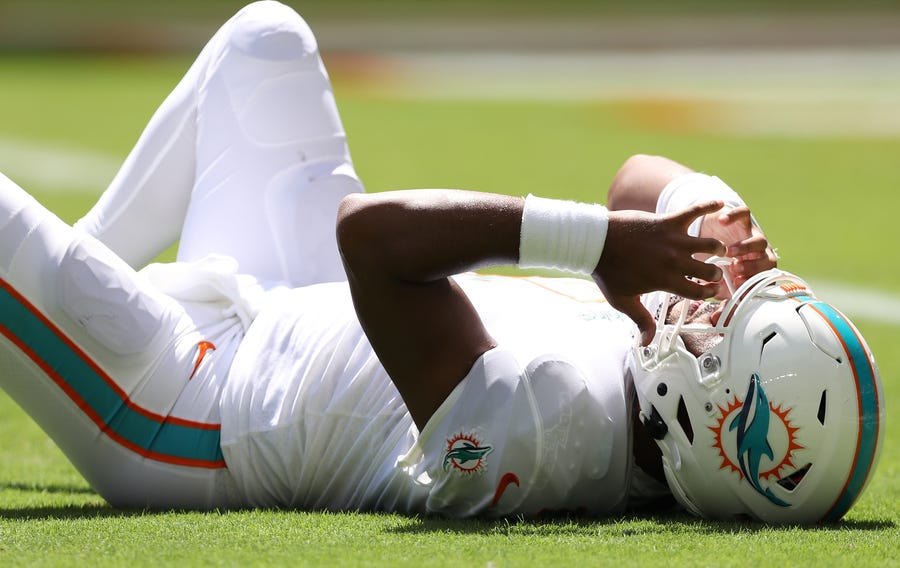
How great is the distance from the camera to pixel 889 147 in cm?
1291

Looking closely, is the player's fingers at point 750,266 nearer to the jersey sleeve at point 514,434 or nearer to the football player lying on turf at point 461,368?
the football player lying on turf at point 461,368

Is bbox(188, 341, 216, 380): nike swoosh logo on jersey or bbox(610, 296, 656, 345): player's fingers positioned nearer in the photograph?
bbox(610, 296, 656, 345): player's fingers

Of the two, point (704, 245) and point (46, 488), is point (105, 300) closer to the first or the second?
point (46, 488)

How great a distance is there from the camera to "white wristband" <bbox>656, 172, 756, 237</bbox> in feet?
11.3

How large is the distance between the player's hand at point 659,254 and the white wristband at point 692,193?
0.55 metres

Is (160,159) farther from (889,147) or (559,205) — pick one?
(889,147)

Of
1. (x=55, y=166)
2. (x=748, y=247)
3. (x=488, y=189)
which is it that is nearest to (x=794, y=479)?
(x=748, y=247)

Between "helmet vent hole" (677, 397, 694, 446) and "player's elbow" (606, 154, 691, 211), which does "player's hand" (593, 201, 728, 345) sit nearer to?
"helmet vent hole" (677, 397, 694, 446)

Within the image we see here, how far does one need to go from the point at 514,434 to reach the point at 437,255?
434mm

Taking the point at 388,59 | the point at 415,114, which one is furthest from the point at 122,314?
the point at 388,59

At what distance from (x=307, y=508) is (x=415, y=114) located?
480 inches

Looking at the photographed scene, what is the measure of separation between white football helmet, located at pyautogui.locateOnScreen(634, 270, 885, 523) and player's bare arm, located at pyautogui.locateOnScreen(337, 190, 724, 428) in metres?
0.17

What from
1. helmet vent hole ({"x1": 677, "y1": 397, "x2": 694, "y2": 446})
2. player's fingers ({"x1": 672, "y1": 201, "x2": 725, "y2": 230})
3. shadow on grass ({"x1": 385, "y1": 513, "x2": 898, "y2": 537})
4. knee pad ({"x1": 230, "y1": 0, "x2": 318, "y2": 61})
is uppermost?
knee pad ({"x1": 230, "y1": 0, "x2": 318, "y2": 61})

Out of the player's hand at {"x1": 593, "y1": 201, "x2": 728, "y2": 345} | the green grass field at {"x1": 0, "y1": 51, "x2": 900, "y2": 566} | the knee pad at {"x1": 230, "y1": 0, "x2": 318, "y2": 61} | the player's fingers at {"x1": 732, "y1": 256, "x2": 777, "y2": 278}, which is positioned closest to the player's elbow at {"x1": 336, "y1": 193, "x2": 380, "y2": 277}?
the player's hand at {"x1": 593, "y1": 201, "x2": 728, "y2": 345}
